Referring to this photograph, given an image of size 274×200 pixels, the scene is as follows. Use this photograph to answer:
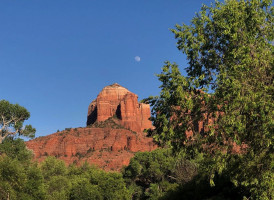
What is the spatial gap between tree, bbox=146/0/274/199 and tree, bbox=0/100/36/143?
42805 mm

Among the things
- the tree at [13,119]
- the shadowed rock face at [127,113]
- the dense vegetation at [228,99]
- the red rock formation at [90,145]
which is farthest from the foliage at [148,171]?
the shadowed rock face at [127,113]

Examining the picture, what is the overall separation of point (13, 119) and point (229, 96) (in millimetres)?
48686

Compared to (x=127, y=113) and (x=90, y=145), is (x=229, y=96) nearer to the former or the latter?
(x=90, y=145)

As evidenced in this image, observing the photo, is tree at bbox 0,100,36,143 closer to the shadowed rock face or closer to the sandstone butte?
the sandstone butte

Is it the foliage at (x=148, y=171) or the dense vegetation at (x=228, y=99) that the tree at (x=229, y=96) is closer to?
the dense vegetation at (x=228, y=99)

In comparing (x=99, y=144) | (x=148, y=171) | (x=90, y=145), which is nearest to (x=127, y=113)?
(x=90, y=145)

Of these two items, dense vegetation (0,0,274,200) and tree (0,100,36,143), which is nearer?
dense vegetation (0,0,274,200)

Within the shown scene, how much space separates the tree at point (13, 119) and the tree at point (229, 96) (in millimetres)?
42805

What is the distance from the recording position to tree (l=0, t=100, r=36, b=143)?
185ft

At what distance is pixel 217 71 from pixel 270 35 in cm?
329

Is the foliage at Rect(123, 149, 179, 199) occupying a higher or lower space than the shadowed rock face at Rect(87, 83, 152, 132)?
lower

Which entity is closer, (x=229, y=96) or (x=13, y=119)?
(x=229, y=96)

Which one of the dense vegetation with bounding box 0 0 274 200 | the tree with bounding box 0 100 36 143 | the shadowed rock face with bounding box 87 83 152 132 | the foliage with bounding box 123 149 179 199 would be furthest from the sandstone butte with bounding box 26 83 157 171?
the dense vegetation with bounding box 0 0 274 200

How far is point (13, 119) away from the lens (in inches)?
2242
